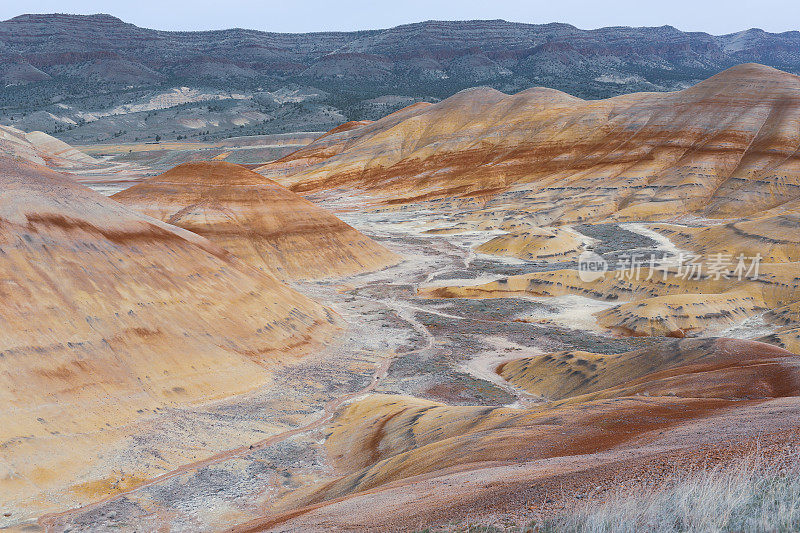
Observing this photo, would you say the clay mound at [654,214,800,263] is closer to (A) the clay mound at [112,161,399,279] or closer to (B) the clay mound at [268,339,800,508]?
(B) the clay mound at [268,339,800,508]

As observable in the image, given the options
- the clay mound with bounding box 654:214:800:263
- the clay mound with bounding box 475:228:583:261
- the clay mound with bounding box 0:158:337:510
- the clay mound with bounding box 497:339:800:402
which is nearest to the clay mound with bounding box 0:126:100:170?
the clay mound with bounding box 475:228:583:261

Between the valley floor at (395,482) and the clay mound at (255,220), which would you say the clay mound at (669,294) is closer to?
the valley floor at (395,482)

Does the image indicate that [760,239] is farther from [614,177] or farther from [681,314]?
[614,177]

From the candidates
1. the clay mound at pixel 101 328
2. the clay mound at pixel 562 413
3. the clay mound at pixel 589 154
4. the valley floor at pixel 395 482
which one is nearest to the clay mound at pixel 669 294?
the valley floor at pixel 395 482

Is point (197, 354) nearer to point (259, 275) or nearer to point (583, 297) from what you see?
point (259, 275)

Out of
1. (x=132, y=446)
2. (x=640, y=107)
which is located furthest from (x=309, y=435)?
(x=640, y=107)
